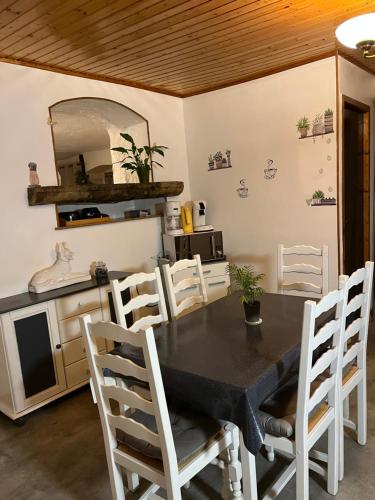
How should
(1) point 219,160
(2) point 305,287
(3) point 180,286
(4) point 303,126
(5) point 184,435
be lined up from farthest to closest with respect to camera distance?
(1) point 219,160, (4) point 303,126, (2) point 305,287, (3) point 180,286, (5) point 184,435

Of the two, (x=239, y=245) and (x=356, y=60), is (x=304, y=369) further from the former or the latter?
(x=356, y=60)

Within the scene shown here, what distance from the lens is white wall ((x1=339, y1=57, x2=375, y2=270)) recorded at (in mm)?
3219

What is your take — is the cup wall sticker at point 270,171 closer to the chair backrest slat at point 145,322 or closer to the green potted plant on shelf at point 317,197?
the green potted plant on shelf at point 317,197

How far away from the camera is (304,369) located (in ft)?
4.88

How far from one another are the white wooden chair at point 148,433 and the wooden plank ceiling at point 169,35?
1752 mm

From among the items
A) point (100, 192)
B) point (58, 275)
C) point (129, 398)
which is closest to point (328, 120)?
point (100, 192)

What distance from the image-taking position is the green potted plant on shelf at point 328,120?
3.21 metres

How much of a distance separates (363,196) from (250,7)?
227 centimetres

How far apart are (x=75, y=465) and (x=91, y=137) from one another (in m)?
2.50

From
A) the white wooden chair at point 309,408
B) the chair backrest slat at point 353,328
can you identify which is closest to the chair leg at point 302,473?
the white wooden chair at point 309,408

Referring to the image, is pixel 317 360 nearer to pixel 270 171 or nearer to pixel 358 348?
pixel 358 348

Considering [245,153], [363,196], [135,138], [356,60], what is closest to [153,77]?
[135,138]

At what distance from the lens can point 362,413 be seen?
2.09 meters

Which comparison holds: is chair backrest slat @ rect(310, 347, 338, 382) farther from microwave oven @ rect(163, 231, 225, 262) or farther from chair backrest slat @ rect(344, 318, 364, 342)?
microwave oven @ rect(163, 231, 225, 262)
